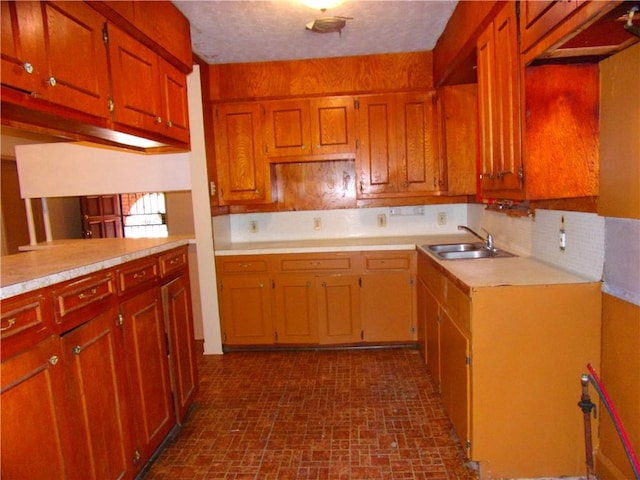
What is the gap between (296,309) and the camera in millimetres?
3314

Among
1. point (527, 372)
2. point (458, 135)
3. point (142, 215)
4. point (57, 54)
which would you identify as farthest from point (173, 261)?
point (142, 215)

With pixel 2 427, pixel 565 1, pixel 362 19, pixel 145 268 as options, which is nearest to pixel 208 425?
pixel 145 268

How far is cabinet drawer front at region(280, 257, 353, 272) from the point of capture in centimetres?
324

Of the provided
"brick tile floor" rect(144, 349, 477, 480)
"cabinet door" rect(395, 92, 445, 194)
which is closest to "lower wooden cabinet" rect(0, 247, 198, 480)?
"brick tile floor" rect(144, 349, 477, 480)

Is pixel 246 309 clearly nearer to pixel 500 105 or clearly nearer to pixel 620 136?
pixel 500 105

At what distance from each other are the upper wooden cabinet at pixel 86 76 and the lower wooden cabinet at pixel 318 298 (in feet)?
4.50

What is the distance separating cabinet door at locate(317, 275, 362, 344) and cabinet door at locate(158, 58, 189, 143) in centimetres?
157

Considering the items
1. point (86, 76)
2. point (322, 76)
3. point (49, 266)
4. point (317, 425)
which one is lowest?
point (317, 425)

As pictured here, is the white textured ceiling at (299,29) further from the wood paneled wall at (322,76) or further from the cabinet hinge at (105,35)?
the cabinet hinge at (105,35)

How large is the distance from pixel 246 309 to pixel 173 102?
1.76 metres

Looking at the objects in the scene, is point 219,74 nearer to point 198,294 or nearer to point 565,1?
point 198,294

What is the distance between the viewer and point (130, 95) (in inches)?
73.7

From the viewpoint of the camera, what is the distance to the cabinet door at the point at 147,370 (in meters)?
1.78

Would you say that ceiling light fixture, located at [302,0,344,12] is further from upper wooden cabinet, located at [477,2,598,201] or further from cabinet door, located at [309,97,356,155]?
cabinet door, located at [309,97,356,155]
